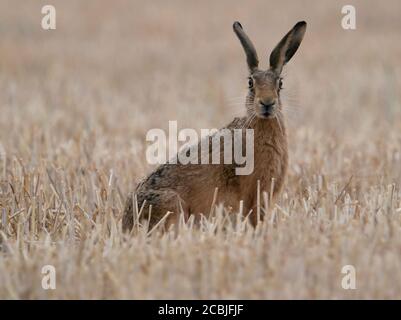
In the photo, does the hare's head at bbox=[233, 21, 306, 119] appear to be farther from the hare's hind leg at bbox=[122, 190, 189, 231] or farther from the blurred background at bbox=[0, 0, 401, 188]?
the hare's hind leg at bbox=[122, 190, 189, 231]

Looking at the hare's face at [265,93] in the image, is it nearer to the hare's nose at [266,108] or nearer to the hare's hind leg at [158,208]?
the hare's nose at [266,108]

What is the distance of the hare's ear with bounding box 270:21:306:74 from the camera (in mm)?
6316

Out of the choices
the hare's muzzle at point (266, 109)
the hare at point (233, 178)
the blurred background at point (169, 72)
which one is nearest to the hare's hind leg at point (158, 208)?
the hare at point (233, 178)

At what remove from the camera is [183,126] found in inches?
448

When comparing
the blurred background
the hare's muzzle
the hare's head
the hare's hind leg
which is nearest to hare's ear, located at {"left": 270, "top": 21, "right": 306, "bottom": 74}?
the hare's head

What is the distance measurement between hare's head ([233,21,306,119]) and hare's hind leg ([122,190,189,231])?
34.9 inches

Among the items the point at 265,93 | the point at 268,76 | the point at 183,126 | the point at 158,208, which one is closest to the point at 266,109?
the point at 265,93

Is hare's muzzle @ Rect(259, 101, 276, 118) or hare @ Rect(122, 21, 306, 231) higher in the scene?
hare's muzzle @ Rect(259, 101, 276, 118)

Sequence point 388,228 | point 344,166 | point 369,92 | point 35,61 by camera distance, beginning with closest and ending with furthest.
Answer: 1. point 388,228
2. point 344,166
3. point 369,92
4. point 35,61

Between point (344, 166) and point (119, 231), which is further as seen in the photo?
point (344, 166)
